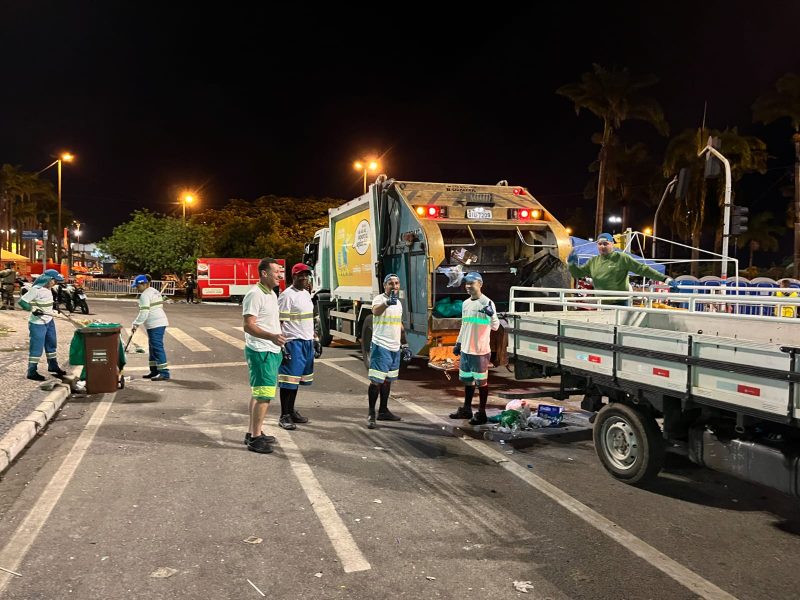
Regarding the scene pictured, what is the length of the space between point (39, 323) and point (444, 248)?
19.6 ft

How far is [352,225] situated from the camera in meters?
11.9

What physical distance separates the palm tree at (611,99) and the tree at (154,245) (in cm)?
2233

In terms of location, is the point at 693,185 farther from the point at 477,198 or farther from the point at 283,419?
the point at 283,419

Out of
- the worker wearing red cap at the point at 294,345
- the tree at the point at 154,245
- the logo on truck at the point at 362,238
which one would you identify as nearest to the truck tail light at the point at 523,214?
the logo on truck at the point at 362,238

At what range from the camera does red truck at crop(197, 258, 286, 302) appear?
32.2 metres

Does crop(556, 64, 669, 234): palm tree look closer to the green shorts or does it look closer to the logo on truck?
the logo on truck

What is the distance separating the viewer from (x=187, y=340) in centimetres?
1483

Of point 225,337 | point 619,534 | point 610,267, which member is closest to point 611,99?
point 225,337

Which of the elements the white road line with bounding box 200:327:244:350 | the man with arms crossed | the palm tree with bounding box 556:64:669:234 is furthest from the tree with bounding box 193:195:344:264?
the man with arms crossed

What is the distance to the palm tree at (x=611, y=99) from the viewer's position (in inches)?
1230

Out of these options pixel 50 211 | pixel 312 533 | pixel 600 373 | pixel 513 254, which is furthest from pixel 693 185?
pixel 50 211

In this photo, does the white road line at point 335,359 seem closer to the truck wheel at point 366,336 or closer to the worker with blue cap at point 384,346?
the truck wheel at point 366,336

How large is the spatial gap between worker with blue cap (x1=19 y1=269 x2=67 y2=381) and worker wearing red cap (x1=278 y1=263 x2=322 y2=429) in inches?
169

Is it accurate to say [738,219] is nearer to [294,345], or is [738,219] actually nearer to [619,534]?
[294,345]
